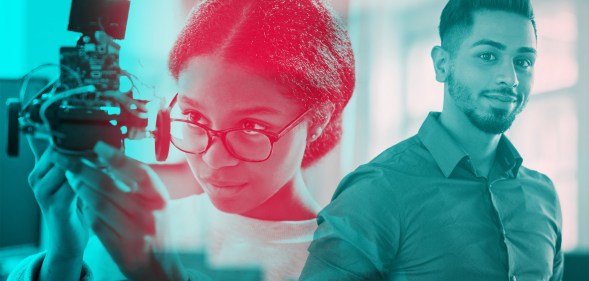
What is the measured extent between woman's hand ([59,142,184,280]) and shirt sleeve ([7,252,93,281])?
9 centimetres

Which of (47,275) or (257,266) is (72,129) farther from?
(257,266)

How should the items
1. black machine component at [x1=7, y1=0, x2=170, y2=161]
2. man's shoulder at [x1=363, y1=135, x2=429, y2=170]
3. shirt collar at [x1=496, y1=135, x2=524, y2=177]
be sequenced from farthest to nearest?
shirt collar at [x1=496, y1=135, x2=524, y2=177], man's shoulder at [x1=363, y1=135, x2=429, y2=170], black machine component at [x1=7, y1=0, x2=170, y2=161]

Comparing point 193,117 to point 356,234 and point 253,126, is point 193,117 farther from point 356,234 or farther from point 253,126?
point 356,234

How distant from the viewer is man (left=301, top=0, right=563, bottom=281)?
1.58 metres

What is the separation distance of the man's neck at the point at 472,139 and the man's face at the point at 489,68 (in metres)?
0.02

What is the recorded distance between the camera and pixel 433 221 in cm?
163

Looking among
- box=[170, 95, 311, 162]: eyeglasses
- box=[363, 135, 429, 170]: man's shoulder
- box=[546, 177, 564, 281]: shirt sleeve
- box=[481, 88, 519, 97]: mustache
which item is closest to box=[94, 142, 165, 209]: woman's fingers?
box=[170, 95, 311, 162]: eyeglasses

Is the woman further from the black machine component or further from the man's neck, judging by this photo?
the man's neck

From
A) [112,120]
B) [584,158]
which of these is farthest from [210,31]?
[584,158]

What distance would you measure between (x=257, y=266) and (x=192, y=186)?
303mm

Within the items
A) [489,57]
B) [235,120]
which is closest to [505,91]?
[489,57]

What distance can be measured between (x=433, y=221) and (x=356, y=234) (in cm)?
25

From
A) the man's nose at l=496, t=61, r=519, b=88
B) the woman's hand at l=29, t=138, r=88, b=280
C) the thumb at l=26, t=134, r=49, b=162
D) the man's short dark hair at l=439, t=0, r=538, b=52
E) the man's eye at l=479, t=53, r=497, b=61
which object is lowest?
the woman's hand at l=29, t=138, r=88, b=280

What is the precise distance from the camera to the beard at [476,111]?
1.71 m
